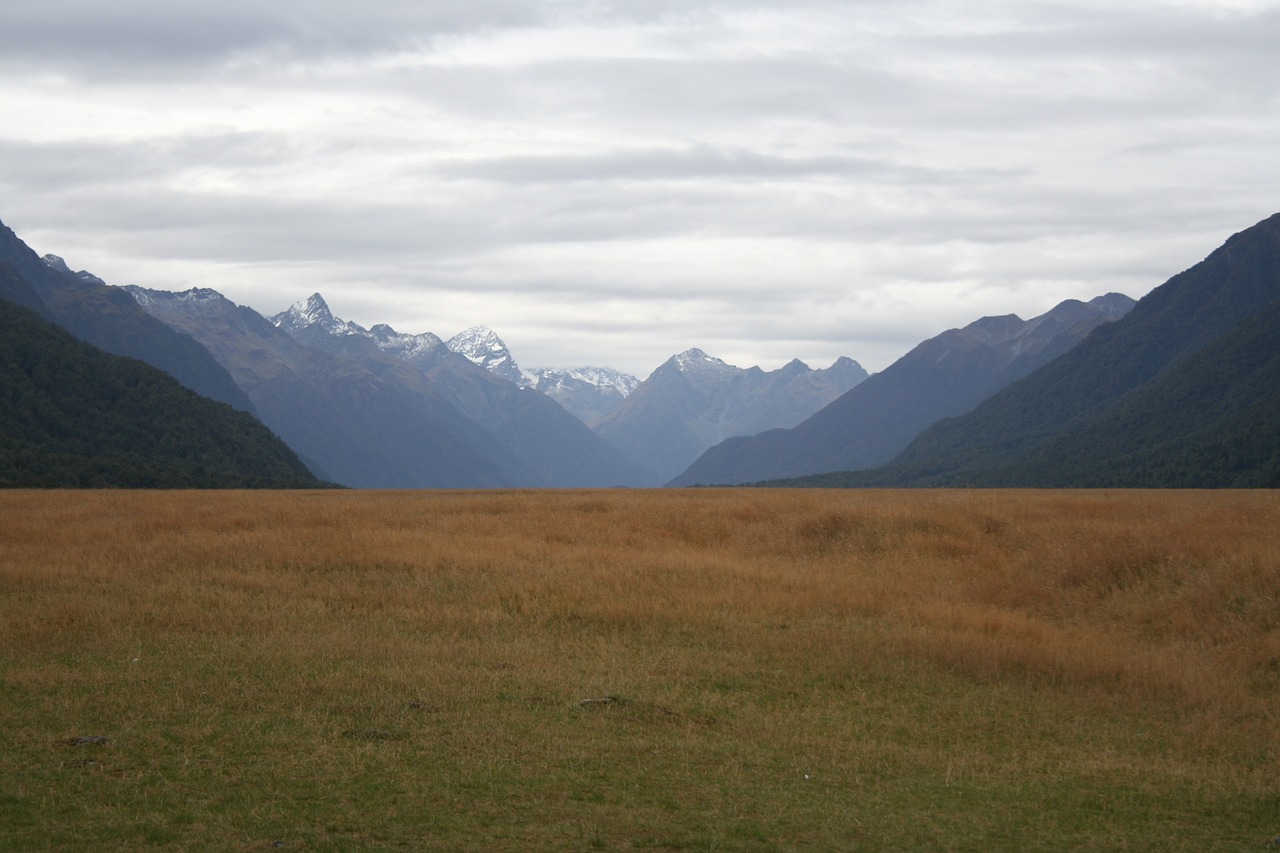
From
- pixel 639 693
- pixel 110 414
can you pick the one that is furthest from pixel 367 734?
pixel 110 414

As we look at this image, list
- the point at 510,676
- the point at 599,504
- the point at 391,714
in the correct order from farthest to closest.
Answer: the point at 599,504, the point at 510,676, the point at 391,714

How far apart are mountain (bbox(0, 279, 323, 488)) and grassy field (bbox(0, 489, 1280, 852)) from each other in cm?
8346

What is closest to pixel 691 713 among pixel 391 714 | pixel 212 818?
pixel 391 714

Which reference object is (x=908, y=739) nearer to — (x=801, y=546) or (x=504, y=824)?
(x=504, y=824)

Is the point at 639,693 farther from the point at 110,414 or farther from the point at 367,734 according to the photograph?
the point at 110,414

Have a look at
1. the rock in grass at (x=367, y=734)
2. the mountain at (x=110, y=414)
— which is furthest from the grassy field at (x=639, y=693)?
the mountain at (x=110, y=414)

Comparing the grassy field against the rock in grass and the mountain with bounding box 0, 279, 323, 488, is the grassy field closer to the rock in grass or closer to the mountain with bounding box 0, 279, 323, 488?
the rock in grass

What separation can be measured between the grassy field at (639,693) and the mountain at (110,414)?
8346 centimetres

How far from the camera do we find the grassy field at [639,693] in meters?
10.2

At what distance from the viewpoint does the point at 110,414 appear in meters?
128

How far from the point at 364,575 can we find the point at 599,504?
20606 mm

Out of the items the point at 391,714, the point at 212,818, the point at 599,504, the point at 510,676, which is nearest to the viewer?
the point at 212,818

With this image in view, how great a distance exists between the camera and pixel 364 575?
24141mm

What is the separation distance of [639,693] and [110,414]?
128236 mm
